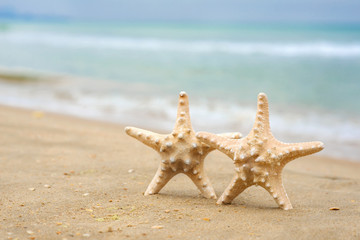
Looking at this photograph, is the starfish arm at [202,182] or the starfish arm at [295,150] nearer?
the starfish arm at [295,150]

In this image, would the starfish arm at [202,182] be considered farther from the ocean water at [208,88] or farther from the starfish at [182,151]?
the ocean water at [208,88]

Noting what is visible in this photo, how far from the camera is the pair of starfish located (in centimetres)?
354

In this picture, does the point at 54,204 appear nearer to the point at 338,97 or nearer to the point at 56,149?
the point at 56,149

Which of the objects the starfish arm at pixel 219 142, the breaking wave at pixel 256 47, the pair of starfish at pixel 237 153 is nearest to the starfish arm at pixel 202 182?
the pair of starfish at pixel 237 153

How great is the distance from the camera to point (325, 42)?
1100 inches

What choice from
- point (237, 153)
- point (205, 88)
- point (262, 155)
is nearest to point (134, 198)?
point (237, 153)

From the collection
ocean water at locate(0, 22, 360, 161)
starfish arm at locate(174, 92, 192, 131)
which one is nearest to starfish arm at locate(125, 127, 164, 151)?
starfish arm at locate(174, 92, 192, 131)

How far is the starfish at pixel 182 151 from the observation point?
3.78m

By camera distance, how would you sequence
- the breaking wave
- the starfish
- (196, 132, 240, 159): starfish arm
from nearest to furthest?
(196, 132, 240, 159): starfish arm < the starfish < the breaking wave

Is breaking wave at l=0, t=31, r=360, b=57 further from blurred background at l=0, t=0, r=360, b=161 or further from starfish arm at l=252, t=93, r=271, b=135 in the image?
starfish arm at l=252, t=93, r=271, b=135

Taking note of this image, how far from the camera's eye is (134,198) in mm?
3928

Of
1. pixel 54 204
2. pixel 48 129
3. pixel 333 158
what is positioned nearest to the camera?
pixel 54 204

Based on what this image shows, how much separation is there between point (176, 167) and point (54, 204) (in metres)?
1.09

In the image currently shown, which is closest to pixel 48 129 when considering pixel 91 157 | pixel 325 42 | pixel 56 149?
pixel 56 149
